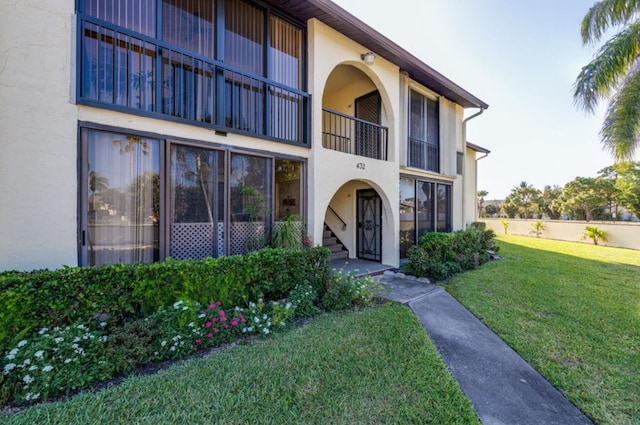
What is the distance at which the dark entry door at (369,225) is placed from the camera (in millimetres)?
9617

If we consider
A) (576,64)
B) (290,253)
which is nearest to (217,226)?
(290,253)

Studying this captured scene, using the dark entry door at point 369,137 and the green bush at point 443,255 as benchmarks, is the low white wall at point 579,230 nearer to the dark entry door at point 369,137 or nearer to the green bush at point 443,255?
the green bush at point 443,255

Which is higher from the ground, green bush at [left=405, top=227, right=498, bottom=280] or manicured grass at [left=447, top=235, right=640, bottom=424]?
green bush at [left=405, top=227, right=498, bottom=280]

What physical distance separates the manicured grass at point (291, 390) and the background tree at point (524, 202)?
144 ft

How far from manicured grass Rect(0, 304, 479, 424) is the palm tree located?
12.2m

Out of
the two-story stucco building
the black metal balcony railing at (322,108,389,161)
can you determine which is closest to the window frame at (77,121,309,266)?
the two-story stucco building

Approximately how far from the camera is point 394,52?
7.90 m

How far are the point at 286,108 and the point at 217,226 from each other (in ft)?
10.4

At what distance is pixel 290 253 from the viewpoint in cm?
548

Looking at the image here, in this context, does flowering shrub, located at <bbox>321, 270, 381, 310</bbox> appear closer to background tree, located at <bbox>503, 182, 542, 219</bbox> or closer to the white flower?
the white flower

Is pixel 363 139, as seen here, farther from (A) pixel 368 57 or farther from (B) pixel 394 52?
(B) pixel 394 52

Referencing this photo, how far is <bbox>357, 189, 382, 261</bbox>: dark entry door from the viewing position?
9.62 metres

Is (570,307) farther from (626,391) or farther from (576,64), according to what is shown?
(576,64)

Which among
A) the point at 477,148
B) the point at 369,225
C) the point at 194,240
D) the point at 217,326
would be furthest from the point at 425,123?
the point at 217,326
